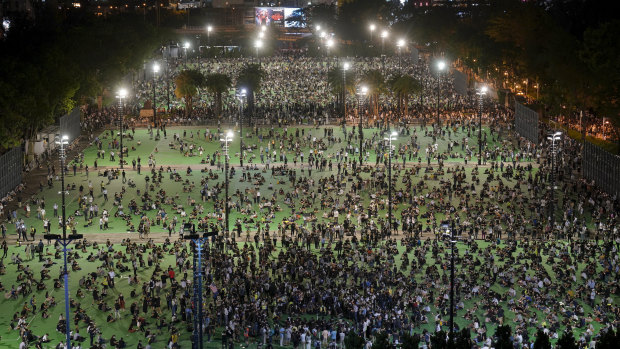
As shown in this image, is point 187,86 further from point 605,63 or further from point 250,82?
point 605,63

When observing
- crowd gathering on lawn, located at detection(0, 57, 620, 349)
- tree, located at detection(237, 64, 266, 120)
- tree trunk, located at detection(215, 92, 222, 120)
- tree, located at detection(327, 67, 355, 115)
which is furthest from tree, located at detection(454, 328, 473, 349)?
tree, located at detection(237, 64, 266, 120)

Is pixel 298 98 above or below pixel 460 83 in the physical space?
below

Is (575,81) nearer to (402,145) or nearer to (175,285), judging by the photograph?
(402,145)

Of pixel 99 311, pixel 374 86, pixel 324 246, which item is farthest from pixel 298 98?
pixel 99 311

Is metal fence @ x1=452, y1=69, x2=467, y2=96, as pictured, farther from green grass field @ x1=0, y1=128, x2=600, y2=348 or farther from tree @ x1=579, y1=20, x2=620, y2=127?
tree @ x1=579, y1=20, x2=620, y2=127

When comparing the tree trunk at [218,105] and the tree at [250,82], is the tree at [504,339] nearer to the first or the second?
the tree trunk at [218,105]

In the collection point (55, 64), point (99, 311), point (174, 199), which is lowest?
point (99, 311)

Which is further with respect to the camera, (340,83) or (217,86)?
(340,83)
